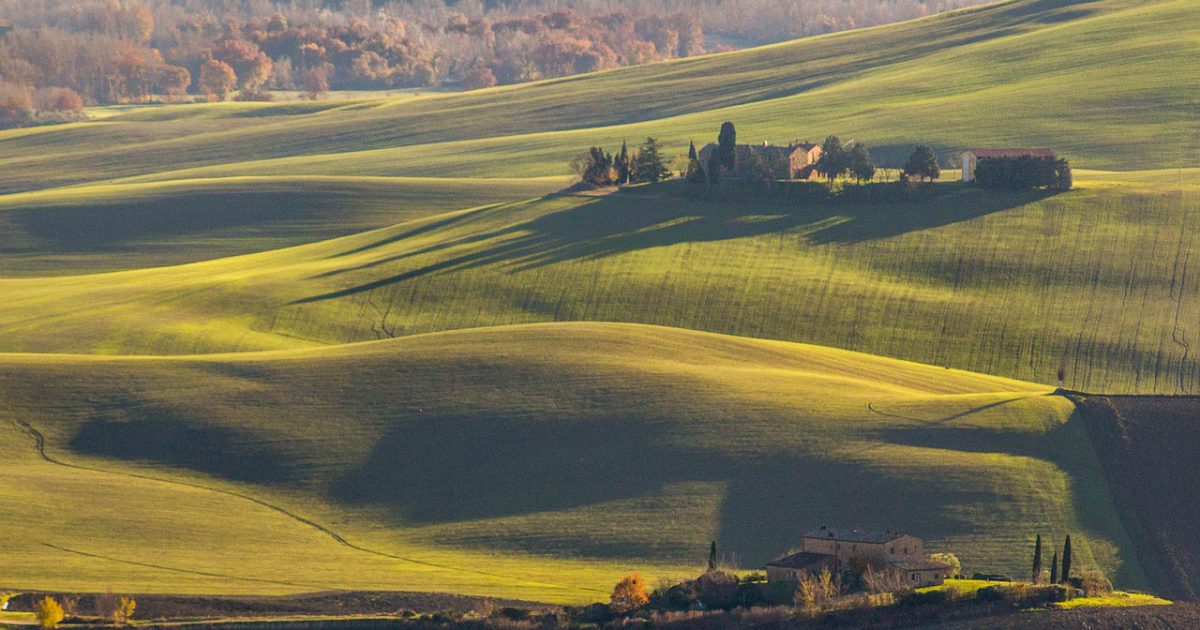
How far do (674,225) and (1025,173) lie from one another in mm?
21904

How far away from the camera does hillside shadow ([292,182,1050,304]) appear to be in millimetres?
110938

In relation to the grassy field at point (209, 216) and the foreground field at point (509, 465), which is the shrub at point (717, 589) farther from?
the grassy field at point (209, 216)

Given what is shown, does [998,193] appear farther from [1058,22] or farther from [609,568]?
[1058,22]

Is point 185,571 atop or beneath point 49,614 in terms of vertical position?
beneath

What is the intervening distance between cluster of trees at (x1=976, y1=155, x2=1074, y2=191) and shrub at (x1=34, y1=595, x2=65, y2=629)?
74055 mm

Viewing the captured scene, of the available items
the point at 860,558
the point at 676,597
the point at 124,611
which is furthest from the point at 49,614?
the point at 860,558

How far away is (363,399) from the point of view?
8112 centimetres

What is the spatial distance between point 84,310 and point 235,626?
52859 millimetres

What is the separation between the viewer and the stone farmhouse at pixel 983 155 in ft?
386

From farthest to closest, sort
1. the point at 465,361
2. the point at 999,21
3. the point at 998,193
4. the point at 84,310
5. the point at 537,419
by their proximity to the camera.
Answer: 1. the point at 999,21
2. the point at 998,193
3. the point at 84,310
4. the point at 465,361
5. the point at 537,419

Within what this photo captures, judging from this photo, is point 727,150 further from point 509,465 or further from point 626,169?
point 509,465

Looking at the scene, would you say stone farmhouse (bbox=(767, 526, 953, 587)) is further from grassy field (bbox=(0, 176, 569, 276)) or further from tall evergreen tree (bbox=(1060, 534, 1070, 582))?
grassy field (bbox=(0, 176, 569, 276))

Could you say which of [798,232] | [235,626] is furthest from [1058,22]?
[235,626]

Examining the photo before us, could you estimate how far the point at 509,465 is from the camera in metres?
74.7
